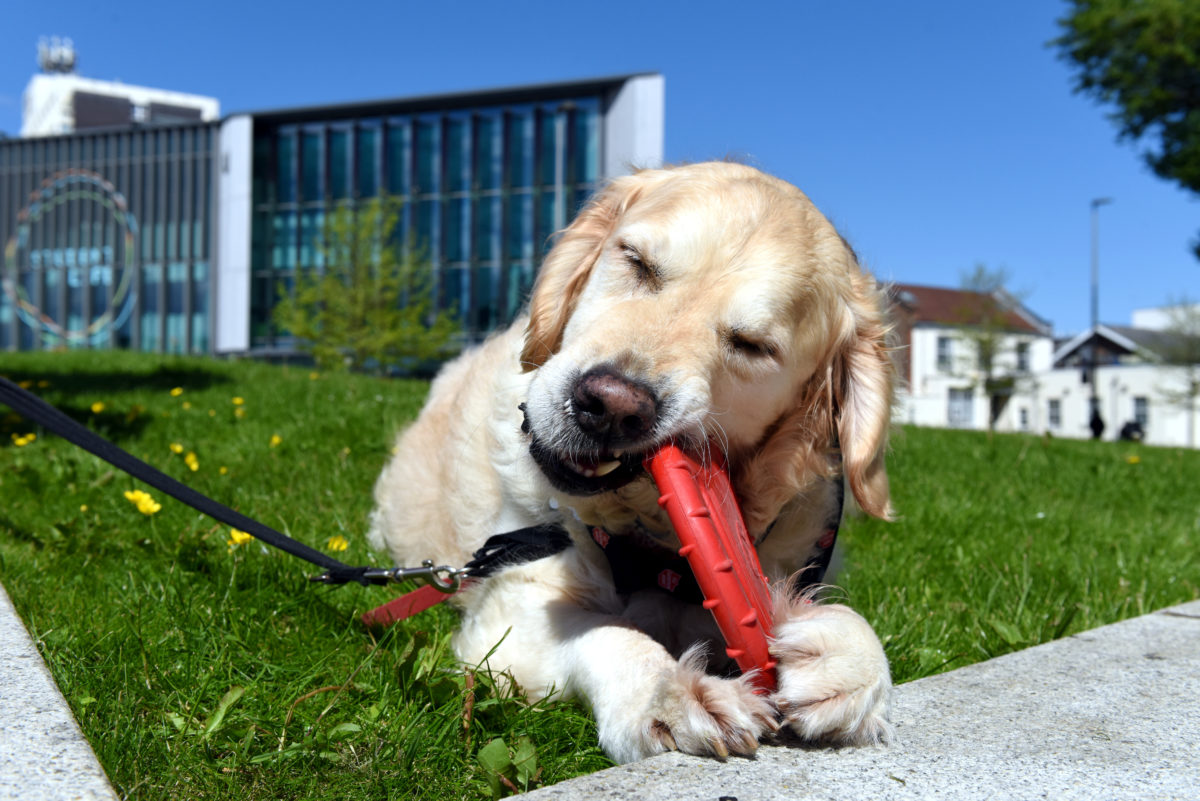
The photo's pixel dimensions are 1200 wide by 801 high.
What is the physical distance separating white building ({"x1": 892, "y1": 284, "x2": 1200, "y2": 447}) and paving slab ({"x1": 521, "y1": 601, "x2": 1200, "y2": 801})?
150 feet

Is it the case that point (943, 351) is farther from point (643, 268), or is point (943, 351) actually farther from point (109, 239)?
point (643, 268)

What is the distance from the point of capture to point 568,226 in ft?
9.43

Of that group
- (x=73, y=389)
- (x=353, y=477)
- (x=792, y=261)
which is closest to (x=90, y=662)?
(x=792, y=261)

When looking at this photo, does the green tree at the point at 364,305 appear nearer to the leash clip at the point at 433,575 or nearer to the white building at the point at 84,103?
the leash clip at the point at 433,575

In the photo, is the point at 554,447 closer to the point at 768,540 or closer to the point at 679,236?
the point at 679,236

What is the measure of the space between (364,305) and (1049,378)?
43.6 meters

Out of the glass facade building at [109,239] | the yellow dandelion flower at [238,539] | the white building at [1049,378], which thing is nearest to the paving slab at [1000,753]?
the yellow dandelion flower at [238,539]

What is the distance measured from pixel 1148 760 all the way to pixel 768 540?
1.06m

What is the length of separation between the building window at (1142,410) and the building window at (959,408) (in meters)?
8.88

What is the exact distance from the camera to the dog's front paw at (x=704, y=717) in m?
1.78

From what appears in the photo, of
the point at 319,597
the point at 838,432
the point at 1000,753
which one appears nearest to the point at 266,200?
the point at 319,597

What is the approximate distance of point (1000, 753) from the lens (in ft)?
5.99

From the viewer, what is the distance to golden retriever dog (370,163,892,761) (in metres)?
1.93

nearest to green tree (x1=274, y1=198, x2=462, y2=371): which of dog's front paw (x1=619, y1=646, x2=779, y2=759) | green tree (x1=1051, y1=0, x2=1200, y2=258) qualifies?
green tree (x1=1051, y1=0, x2=1200, y2=258)
